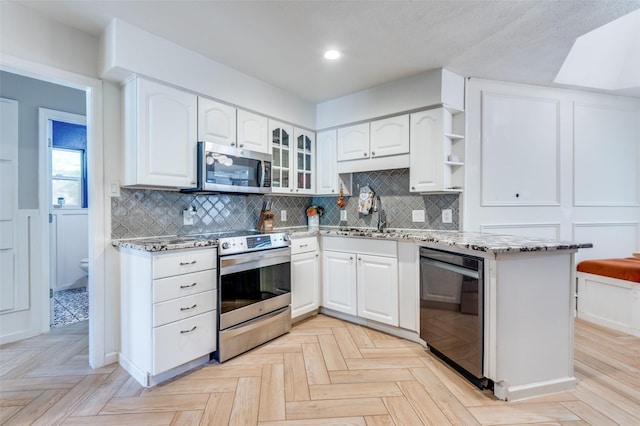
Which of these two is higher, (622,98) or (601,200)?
(622,98)

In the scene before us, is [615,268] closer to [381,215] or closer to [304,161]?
[381,215]

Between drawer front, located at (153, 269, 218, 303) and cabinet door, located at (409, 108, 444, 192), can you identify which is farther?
cabinet door, located at (409, 108, 444, 192)

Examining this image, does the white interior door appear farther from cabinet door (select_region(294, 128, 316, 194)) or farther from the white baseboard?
the white baseboard

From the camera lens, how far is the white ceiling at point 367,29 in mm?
1886

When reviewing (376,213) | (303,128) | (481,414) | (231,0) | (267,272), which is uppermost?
(231,0)

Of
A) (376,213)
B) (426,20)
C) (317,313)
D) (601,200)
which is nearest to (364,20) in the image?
(426,20)

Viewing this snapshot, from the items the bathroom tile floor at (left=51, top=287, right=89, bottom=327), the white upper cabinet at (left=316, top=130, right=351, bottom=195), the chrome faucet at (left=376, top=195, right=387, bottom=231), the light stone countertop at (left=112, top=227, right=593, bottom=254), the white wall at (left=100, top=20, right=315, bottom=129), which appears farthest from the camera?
the white upper cabinet at (left=316, top=130, right=351, bottom=195)

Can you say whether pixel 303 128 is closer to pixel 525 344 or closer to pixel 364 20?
pixel 364 20

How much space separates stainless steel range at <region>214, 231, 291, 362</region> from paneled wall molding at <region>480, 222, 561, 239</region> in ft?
6.54

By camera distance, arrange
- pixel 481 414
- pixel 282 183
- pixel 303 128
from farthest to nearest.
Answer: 1. pixel 303 128
2. pixel 282 183
3. pixel 481 414

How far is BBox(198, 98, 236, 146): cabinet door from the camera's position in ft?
8.16

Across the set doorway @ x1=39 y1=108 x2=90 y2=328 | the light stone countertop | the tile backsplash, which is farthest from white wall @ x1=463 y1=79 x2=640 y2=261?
doorway @ x1=39 y1=108 x2=90 y2=328

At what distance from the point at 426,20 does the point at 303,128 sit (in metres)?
1.75

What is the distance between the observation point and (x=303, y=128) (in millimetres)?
3486
